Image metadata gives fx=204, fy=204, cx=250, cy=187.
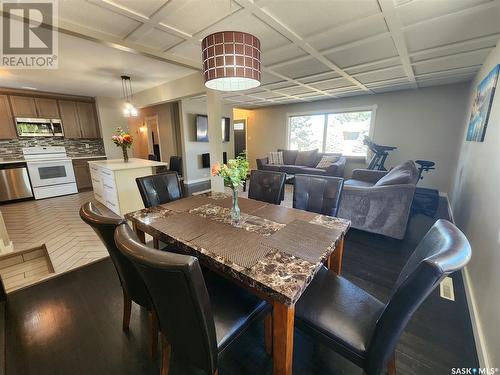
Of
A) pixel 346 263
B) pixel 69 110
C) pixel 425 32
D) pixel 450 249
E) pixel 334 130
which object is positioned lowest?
pixel 346 263

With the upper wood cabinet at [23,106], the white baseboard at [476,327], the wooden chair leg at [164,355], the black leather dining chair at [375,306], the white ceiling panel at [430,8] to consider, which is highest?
the white ceiling panel at [430,8]

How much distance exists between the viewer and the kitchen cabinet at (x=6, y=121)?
438 cm

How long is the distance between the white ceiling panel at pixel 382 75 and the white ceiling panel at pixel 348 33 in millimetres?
1512

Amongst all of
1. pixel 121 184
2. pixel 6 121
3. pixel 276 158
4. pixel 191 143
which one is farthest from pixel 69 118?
pixel 276 158

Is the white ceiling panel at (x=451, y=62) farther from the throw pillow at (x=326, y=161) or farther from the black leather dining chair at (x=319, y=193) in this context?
the black leather dining chair at (x=319, y=193)

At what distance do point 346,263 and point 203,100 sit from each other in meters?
5.58

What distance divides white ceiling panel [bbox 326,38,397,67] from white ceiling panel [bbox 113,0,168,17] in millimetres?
2129

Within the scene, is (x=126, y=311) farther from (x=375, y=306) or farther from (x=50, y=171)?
(x=50, y=171)

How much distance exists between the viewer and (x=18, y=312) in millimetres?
1620

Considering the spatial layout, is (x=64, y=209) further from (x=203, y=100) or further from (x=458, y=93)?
(x=458, y=93)

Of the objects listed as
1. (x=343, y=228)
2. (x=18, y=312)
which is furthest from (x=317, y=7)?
(x=18, y=312)

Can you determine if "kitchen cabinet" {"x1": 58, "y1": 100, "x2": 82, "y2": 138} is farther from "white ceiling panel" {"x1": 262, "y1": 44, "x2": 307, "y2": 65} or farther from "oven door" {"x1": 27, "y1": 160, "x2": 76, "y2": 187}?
"white ceiling panel" {"x1": 262, "y1": 44, "x2": 307, "y2": 65}

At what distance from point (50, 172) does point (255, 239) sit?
226 inches

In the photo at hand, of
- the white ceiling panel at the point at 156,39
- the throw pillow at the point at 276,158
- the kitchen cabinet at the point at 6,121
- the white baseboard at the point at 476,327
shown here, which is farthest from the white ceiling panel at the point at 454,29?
the kitchen cabinet at the point at 6,121
